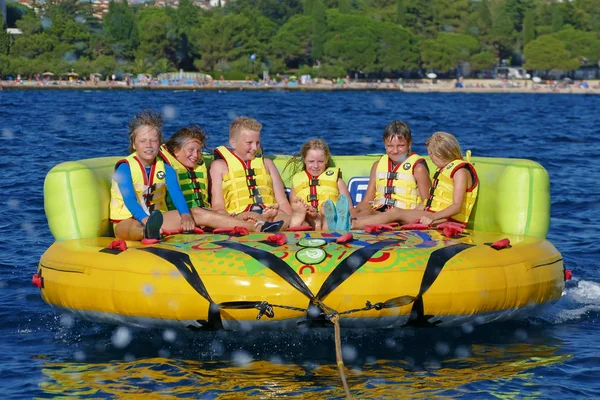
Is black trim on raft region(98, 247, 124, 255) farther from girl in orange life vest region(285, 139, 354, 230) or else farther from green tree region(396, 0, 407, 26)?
green tree region(396, 0, 407, 26)

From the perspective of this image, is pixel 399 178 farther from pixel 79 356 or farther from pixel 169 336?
pixel 79 356

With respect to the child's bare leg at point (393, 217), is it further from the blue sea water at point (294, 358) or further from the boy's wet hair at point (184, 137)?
the boy's wet hair at point (184, 137)

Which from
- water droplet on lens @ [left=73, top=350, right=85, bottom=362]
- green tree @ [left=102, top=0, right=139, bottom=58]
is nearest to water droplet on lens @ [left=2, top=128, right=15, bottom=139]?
water droplet on lens @ [left=73, top=350, right=85, bottom=362]

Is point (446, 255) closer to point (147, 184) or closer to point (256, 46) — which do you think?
point (147, 184)

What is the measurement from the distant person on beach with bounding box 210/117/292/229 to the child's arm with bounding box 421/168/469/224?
1.12 meters

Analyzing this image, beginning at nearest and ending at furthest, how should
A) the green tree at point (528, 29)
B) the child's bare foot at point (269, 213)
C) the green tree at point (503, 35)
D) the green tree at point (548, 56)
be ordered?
the child's bare foot at point (269, 213), the green tree at point (548, 56), the green tree at point (528, 29), the green tree at point (503, 35)

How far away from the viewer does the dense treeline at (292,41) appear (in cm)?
10125

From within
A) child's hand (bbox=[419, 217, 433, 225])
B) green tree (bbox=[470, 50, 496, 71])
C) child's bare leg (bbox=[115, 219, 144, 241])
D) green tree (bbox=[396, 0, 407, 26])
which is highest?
green tree (bbox=[396, 0, 407, 26])

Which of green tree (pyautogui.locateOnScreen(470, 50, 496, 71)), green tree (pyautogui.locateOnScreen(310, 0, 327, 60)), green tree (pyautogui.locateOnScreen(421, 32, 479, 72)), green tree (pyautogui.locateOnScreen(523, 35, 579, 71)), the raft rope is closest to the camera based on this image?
the raft rope

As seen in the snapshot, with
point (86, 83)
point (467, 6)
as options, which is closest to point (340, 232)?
point (86, 83)

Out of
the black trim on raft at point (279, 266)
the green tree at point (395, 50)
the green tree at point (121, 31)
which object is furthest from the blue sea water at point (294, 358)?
the green tree at point (395, 50)

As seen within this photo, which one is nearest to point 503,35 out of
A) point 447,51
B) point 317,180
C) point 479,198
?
point 447,51

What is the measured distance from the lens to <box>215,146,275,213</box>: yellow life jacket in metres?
7.88

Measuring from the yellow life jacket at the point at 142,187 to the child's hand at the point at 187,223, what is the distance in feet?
0.97
